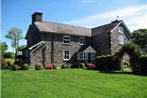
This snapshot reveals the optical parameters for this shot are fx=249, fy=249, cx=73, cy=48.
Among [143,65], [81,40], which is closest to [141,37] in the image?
[81,40]

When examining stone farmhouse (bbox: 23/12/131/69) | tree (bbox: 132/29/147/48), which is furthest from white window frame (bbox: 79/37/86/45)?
tree (bbox: 132/29/147/48)

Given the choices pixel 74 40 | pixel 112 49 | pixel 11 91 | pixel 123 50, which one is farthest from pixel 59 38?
pixel 11 91

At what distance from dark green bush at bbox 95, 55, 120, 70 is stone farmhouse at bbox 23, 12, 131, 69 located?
7488 mm

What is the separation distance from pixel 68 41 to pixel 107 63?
1005 centimetres

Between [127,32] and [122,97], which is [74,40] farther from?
[122,97]

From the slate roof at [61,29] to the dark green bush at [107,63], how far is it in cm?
912

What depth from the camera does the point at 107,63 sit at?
33250 mm

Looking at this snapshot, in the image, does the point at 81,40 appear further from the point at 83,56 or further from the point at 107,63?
the point at 107,63

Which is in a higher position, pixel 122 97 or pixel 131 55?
pixel 131 55

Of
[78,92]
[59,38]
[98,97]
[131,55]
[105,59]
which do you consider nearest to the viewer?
[98,97]

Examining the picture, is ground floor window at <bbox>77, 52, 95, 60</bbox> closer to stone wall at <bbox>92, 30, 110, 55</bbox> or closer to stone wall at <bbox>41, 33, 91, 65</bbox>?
stone wall at <bbox>41, 33, 91, 65</bbox>

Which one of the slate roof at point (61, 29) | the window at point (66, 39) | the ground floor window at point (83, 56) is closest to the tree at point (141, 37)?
the slate roof at point (61, 29)

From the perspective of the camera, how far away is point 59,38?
40.0 meters

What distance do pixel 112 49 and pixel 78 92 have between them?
95.9ft
